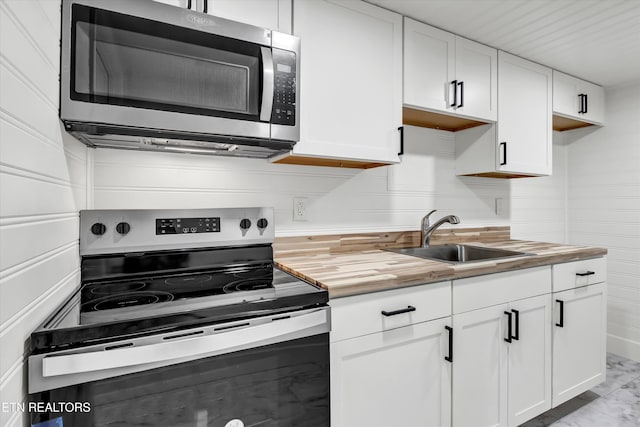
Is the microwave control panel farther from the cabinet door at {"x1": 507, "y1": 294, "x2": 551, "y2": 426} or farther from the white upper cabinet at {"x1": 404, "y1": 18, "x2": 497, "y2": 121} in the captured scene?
the cabinet door at {"x1": 507, "y1": 294, "x2": 551, "y2": 426}

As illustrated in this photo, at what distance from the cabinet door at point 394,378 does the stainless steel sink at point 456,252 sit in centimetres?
64

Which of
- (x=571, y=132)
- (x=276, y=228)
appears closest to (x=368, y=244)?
(x=276, y=228)

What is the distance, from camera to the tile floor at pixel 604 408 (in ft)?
6.01

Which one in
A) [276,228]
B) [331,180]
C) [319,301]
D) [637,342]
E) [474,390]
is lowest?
[637,342]

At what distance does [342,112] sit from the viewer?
4.87 feet

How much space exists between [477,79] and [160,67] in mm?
1713

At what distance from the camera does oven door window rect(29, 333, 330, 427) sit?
2.48 ft

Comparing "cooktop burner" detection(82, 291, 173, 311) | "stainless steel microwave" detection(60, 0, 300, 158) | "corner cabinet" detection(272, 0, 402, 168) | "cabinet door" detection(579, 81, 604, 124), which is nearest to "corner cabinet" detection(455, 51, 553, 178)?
"cabinet door" detection(579, 81, 604, 124)

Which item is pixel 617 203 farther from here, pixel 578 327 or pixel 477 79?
pixel 477 79

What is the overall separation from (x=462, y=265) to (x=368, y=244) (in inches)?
24.2

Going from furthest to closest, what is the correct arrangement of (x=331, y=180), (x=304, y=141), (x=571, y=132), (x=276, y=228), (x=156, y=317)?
(x=571, y=132)
(x=331, y=180)
(x=276, y=228)
(x=304, y=141)
(x=156, y=317)

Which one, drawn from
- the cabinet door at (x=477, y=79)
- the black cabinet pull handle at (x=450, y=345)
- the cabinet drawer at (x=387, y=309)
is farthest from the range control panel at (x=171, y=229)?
the cabinet door at (x=477, y=79)

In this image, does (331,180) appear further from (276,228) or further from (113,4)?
(113,4)

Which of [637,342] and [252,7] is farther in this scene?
[637,342]
